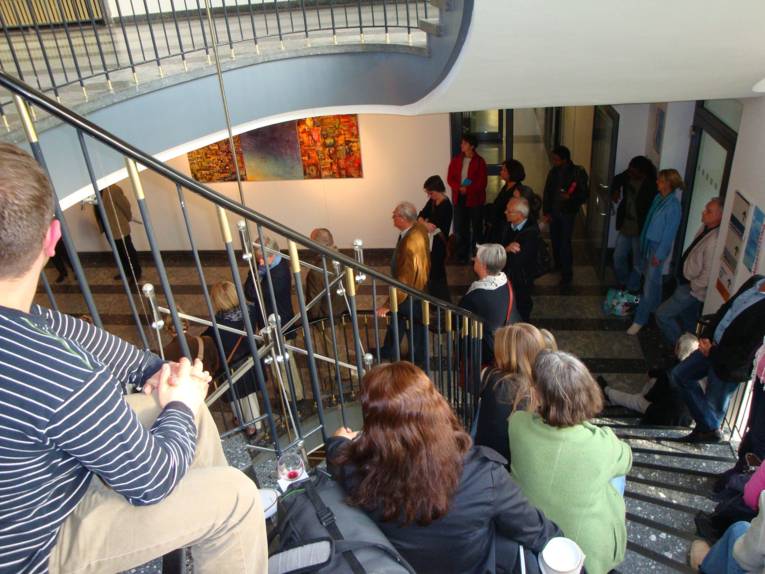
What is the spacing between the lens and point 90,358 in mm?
1274

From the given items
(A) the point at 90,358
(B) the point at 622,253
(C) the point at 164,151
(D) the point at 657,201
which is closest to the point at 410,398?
(A) the point at 90,358

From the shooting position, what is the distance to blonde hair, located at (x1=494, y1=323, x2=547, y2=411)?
125 inches

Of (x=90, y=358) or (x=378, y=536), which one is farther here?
(x=378, y=536)

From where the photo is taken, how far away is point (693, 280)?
5.12 metres

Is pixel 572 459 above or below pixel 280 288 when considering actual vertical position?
above

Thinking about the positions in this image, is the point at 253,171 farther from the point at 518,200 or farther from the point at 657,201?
the point at 657,201

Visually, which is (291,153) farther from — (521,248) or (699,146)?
(699,146)

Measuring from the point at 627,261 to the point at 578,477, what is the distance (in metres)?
4.73

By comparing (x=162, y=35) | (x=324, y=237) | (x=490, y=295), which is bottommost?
(x=490, y=295)

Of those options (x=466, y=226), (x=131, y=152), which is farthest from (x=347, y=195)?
(x=131, y=152)

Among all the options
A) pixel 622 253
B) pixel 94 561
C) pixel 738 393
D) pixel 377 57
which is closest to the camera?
pixel 94 561

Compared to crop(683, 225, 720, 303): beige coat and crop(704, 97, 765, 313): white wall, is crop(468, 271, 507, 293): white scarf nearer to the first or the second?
crop(704, 97, 765, 313): white wall

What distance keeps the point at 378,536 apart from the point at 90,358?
923mm

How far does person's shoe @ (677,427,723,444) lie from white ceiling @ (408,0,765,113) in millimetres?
2249
